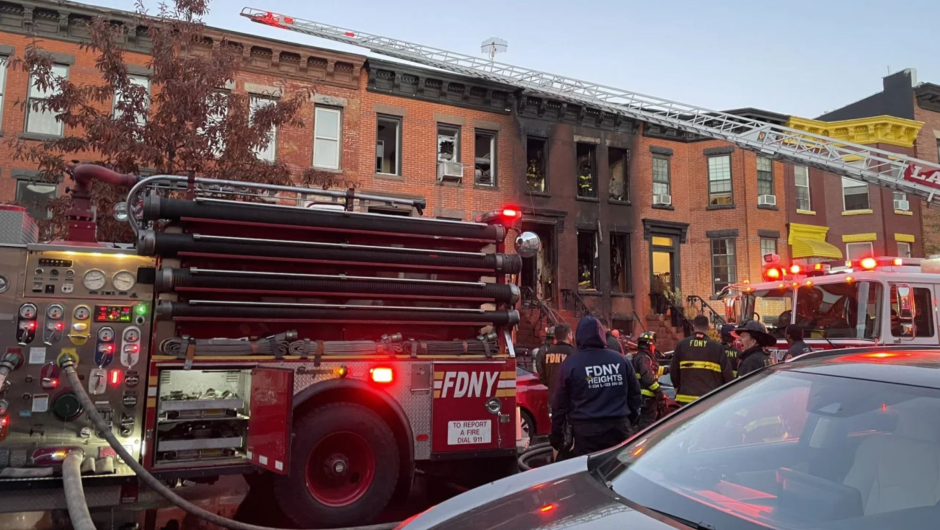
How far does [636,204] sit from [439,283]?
18206mm

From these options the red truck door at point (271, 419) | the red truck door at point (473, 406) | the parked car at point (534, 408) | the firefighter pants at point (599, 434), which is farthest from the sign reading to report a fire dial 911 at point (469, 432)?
the parked car at point (534, 408)

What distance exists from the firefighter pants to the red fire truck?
1.20 meters

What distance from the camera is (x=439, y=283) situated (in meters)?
6.51

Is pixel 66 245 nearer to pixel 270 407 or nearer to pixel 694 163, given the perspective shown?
pixel 270 407

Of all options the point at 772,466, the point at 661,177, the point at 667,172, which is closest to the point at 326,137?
the point at 661,177

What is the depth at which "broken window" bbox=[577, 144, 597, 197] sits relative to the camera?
22969 mm

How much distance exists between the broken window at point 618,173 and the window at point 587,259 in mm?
1862

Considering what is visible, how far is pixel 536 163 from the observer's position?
22.5m

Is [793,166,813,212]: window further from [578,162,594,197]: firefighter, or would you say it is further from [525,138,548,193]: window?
[525,138,548,193]: window

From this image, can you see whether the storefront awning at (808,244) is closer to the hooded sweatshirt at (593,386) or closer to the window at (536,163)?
the window at (536,163)

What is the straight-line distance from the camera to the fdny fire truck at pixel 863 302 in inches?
366

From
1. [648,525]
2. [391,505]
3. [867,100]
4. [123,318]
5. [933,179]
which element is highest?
[867,100]

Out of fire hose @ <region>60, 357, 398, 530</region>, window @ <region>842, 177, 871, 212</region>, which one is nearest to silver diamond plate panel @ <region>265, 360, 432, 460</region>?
fire hose @ <region>60, 357, 398, 530</region>

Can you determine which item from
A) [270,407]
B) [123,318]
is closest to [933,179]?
[270,407]
